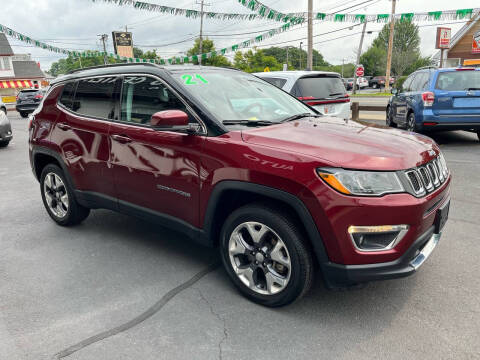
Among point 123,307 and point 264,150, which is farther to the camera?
point 123,307

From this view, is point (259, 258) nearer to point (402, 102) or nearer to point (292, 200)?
point (292, 200)

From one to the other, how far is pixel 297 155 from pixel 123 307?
170 centimetres

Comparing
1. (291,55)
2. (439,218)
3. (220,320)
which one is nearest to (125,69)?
(220,320)

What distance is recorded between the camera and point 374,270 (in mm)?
2543

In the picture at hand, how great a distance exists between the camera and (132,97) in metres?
3.76

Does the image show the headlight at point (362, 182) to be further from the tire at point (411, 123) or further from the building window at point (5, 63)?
the building window at point (5, 63)

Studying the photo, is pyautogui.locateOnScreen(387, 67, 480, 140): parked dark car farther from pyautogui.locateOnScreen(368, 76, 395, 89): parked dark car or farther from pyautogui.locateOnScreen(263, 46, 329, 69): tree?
pyautogui.locateOnScreen(263, 46, 329, 69): tree

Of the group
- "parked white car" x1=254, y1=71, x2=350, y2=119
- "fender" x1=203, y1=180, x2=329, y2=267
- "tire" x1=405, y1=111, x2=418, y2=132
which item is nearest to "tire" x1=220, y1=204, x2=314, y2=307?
"fender" x1=203, y1=180, x2=329, y2=267

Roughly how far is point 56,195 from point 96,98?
133 cm

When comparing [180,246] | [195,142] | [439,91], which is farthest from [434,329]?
[439,91]

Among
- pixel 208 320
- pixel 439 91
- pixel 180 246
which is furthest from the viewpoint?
pixel 439 91

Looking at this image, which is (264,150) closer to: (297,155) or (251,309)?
(297,155)

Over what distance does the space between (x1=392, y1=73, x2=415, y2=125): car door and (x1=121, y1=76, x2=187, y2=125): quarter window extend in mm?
7747

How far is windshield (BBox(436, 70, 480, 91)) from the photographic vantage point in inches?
335
